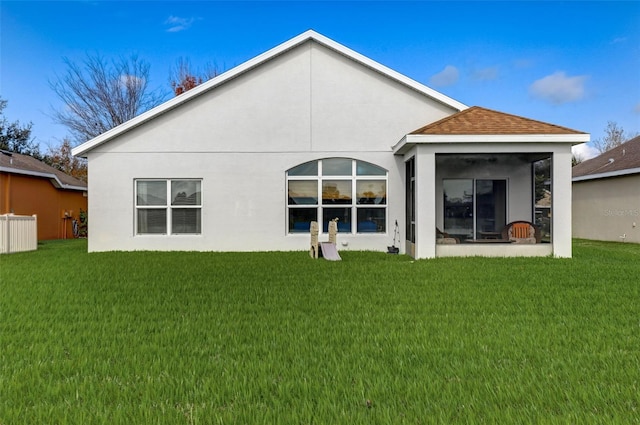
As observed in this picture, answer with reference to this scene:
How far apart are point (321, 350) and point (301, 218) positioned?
31.9 feet

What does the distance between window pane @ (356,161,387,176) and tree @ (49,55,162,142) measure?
75.1 ft

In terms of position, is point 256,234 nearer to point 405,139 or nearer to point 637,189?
point 405,139

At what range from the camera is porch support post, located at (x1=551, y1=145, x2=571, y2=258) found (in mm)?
11664

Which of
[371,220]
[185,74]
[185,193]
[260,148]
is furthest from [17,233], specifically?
[185,74]

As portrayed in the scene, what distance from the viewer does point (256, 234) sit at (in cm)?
1384

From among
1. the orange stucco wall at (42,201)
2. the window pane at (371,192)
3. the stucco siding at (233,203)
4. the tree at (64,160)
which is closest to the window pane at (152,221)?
the stucco siding at (233,203)

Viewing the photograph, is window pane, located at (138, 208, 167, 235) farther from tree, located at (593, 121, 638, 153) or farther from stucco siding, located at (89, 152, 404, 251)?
tree, located at (593, 121, 638, 153)

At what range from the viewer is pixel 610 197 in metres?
19.1

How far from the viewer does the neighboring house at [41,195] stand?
18984mm

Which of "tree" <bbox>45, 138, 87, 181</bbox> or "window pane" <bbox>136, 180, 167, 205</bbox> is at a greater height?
"tree" <bbox>45, 138, 87, 181</bbox>

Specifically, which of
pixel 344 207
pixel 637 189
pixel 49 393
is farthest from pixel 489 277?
pixel 637 189

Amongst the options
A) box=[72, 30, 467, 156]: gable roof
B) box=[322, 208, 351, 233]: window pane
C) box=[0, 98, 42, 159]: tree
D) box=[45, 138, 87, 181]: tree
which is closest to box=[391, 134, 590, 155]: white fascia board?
box=[72, 30, 467, 156]: gable roof

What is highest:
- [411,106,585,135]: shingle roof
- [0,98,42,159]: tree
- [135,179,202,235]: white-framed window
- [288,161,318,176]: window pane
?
[0,98,42,159]: tree

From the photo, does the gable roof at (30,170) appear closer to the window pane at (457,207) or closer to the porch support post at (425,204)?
the porch support post at (425,204)
